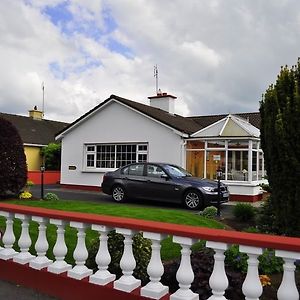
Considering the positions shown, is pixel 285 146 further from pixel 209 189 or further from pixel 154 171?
pixel 154 171

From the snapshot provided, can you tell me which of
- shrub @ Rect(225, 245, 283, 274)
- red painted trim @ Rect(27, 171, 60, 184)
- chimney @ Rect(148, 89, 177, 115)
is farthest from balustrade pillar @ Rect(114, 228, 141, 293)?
red painted trim @ Rect(27, 171, 60, 184)

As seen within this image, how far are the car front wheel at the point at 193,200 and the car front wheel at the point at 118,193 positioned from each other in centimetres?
280

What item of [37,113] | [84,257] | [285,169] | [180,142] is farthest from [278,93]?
[37,113]

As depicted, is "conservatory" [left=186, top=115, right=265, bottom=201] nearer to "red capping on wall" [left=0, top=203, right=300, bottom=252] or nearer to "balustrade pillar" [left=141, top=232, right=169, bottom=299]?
"red capping on wall" [left=0, top=203, right=300, bottom=252]

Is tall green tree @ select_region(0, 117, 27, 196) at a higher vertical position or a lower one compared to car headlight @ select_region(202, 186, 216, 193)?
higher

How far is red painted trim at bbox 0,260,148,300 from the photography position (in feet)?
12.2

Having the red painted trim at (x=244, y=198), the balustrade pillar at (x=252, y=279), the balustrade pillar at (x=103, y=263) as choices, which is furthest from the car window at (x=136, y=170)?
the balustrade pillar at (x=252, y=279)

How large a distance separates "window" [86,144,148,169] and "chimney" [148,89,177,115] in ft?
15.0

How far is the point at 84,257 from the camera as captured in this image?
4.06m

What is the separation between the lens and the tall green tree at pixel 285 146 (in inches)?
201

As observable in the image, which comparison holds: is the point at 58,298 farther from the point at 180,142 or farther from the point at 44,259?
the point at 180,142

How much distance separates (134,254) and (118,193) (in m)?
11.9

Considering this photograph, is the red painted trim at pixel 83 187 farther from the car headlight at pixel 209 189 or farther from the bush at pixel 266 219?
the bush at pixel 266 219

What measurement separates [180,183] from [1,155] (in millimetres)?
6114
